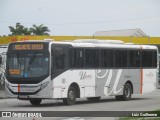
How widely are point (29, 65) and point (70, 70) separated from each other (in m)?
1.80

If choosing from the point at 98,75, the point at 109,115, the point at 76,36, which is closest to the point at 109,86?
the point at 98,75

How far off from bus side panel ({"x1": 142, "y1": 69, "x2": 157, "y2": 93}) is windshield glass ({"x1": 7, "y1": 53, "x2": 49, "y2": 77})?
7747 millimetres

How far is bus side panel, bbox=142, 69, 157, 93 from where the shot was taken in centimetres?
2928

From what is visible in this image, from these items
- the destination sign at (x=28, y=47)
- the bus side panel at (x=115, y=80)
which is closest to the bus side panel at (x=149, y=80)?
the bus side panel at (x=115, y=80)

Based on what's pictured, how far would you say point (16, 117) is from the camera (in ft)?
59.9

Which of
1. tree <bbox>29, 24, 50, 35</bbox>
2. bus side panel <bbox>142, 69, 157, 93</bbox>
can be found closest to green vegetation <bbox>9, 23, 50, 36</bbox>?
tree <bbox>29, 24, 50, 35</bbox>

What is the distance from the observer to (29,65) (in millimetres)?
23203

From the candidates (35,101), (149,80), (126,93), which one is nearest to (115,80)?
(126,93)

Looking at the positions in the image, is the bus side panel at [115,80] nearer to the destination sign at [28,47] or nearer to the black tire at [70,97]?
the black tire at [70,97]

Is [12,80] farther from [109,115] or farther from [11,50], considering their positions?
[109,115]

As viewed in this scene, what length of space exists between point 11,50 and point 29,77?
177cm

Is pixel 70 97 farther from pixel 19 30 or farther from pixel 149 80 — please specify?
pixel 19 30

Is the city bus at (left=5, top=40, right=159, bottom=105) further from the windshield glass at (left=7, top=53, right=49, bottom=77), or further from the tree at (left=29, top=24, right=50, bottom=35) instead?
the tree at (left=29, top=24, right=50, bottom=35)

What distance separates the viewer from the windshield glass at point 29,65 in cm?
2298
